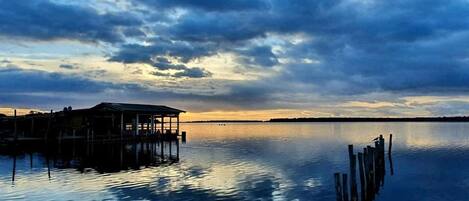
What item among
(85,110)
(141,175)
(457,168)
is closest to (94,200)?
(141,175)

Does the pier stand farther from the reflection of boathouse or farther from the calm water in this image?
the calm water

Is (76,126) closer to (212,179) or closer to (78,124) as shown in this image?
(78,124)

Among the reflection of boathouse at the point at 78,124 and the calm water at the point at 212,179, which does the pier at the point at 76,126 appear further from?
the calm water at the point at 212,179

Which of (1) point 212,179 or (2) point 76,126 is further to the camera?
(2) point 76,126

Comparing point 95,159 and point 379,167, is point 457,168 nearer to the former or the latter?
point 379,167

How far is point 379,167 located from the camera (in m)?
33.0

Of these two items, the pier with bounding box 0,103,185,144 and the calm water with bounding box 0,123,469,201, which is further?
the pier with bounding box 0,103,185,144

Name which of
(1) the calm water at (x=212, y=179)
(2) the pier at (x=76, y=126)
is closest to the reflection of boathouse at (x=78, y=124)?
(2) the pier at (x=76, y=126)

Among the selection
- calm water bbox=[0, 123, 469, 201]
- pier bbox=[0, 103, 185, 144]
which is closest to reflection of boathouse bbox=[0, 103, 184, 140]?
pier bbox=[0, 103, 185, 144]

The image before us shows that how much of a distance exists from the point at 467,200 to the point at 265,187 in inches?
439

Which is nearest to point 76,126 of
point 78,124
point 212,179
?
point 78,124

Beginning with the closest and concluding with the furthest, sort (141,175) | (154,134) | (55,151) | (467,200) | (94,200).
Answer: (94,200)
(467,200)
(141,175)
(55,151)
(154,134)

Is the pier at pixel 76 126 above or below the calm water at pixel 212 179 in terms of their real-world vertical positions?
→ above

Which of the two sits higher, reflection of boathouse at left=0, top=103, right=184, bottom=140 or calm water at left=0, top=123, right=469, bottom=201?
reflection of boathouse at left=0, top=103, right=184, bottom=140
